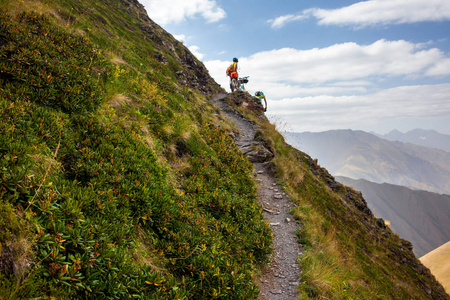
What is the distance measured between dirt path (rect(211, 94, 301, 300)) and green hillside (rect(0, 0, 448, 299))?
1.19ft

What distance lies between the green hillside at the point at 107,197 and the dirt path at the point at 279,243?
36 centimetres

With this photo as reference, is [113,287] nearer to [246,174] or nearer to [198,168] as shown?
[198,168]

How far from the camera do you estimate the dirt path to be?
6.18 metres

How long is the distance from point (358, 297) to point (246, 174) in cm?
638

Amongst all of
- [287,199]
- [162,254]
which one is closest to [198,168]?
[162,254]

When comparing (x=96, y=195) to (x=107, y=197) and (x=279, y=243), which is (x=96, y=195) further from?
(x=279, y=243)

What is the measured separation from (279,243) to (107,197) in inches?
255

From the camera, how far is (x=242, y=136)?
772 inches

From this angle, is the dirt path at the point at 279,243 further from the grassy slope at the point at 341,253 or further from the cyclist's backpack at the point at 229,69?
the cyclist's backpack at the point at 229,69

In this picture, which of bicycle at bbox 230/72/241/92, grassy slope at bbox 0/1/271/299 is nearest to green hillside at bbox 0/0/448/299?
grassy slope at bbox 0/1/271/299

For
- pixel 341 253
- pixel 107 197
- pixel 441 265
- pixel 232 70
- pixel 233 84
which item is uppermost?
pixel 232 70

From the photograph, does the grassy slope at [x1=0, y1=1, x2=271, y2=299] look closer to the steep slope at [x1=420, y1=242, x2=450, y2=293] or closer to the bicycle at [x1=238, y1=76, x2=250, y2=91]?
the bicycle at [x1=238, y1=76, x2=250, y2=91]

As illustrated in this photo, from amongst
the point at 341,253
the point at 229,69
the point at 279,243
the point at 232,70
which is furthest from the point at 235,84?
the point at 279,243

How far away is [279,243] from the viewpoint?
8.42 m
